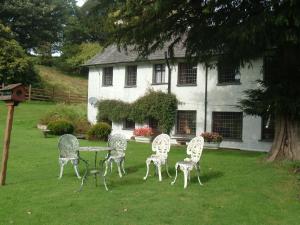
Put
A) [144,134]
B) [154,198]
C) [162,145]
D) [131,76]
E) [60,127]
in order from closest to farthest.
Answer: [154,198] → [162,145] → [144,134] → [60,127] → [131,76]

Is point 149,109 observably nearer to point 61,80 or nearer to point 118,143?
point 118,143

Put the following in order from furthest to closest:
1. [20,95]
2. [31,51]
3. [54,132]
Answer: [31,51], [54,132], [20,95]

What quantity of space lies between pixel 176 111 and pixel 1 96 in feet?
54.4

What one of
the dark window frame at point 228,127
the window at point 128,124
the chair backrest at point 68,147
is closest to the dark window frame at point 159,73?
the window at point 128,124

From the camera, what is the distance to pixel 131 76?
3083cm

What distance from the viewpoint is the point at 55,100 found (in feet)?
155

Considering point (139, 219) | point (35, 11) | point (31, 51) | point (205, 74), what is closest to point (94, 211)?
point (139, 219)

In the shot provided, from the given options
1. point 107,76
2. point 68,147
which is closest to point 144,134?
point 107,76

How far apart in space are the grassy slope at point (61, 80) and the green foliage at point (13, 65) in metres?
5.00

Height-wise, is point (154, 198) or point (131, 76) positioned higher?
point (131, 76)

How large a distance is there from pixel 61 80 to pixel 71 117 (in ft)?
75.0

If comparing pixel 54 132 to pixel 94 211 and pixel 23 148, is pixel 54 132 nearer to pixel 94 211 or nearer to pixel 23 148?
pixel 23 148

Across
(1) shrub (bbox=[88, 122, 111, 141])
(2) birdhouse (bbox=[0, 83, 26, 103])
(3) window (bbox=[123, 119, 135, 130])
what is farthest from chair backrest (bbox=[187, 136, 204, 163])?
(3) window (bbox=[123, 119, 135, 130])

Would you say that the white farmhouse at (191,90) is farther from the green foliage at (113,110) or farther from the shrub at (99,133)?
the shrub at (99,133)
